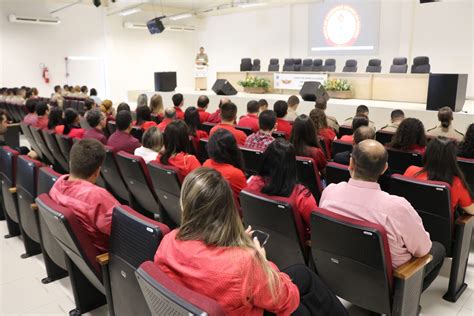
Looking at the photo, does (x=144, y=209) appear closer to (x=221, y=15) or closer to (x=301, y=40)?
(x=301, y=40)

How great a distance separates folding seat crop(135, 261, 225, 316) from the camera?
3.65ft

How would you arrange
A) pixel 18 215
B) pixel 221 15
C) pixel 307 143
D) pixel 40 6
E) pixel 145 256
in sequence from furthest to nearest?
pixel 221 15 < pixel 40 6 < pixel 307 143 < pixel 18 215 < pixel 145 256

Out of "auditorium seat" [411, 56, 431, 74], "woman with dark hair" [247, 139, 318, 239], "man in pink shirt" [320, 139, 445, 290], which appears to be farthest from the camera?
"auditorium seat" [411, 56, 431, 74]

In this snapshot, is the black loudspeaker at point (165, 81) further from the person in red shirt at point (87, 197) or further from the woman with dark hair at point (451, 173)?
the woman with dark hair at point (451, 173)

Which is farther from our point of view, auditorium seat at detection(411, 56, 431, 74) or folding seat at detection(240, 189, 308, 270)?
auditorium seat at detection(411, 56, 431, 74)

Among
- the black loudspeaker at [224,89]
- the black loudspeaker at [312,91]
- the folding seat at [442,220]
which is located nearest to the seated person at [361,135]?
the folding seat at [442,220]

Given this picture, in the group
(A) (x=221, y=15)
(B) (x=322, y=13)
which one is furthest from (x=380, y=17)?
(A) (x=221, y=15)

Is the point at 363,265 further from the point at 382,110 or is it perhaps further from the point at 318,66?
the point at 318,66

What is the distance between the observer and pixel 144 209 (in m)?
3.60

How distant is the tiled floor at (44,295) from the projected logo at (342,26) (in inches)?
398

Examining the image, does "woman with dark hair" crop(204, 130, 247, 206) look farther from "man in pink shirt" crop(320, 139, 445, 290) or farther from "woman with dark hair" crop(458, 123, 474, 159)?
"woman with dark hair" crop(458, 123, 474, 159)

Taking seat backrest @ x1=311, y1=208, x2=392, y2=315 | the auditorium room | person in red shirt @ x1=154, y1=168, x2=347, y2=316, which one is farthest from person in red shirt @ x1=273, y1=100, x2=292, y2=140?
person in red shirt @ x1=154, y1=168, x2=347, y2=316

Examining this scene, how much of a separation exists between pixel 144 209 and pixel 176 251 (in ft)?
7.67

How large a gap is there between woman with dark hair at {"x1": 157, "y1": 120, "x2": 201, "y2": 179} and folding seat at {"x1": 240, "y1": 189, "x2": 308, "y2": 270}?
80 centimetres
